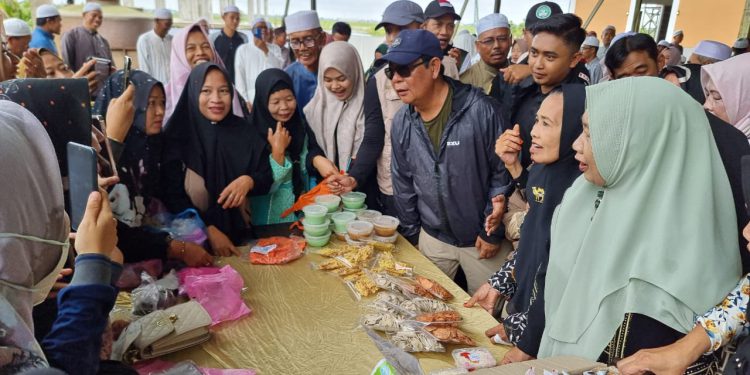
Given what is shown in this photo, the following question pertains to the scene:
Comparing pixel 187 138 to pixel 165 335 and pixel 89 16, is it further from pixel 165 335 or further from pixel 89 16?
pixel 89 16

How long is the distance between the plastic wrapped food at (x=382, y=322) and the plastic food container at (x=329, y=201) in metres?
0.90

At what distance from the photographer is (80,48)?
5785mm

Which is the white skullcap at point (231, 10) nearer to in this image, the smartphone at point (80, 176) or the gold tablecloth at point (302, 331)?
the gold tablecloth at point (302, 331)

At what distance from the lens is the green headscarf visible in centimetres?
122

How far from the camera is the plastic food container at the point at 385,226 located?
2.32 meters

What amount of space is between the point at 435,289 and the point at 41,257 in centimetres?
138

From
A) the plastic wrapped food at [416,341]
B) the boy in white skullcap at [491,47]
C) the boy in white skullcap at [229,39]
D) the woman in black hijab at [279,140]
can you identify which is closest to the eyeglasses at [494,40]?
the boy in white skullcap at [491,47]

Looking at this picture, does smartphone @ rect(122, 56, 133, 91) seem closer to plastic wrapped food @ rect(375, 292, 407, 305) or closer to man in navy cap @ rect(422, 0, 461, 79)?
plastic wrapped food @ rect(375, 292, 407, 305)

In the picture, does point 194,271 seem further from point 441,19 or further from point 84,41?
point 84,41

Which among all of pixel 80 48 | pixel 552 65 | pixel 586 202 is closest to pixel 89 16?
pixel 80 48

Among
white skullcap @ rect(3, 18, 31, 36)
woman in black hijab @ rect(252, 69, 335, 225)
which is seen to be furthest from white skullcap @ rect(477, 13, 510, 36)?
white skullcap @ rect(3, 18, 31, 36)

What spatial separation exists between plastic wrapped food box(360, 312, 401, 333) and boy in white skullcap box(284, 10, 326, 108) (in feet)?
7.49

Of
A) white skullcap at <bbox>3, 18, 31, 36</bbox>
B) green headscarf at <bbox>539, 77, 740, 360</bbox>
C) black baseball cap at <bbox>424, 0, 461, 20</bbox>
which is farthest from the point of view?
white skullcap at <bbox>3, 18, 31, 36</bbox>

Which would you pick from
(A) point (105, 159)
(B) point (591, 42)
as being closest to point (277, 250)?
(A) point (105, 159)
